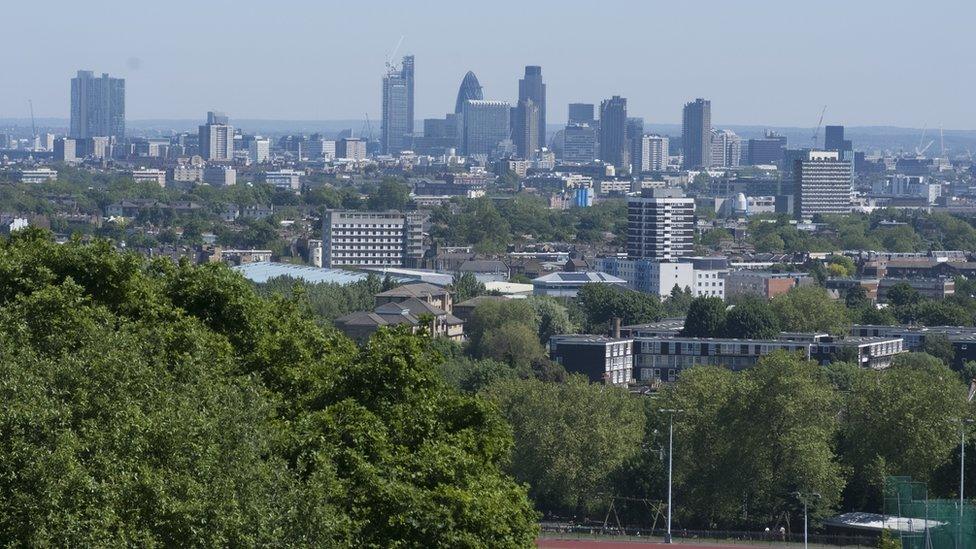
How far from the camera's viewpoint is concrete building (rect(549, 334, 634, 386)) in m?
59.5

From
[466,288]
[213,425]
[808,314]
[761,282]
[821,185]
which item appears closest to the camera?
[213,425]

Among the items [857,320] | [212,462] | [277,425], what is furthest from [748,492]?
[857,320]

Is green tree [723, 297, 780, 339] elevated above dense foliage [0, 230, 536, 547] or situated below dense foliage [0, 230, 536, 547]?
below

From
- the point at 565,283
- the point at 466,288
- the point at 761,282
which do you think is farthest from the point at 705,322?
the point at 761,282

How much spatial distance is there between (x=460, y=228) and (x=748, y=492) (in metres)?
89.5

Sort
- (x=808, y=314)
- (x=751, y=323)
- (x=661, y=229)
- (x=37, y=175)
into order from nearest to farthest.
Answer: (x=751, y=323) → (x=808, y=314) → (x=661, y=229) → (x=37, y=175)

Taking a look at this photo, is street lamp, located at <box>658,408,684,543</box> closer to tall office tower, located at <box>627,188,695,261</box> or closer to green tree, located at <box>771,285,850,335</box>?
green tree, located at <box>771,285,850,335</box>

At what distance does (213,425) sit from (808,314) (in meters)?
54.7

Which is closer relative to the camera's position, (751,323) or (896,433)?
(896,433)

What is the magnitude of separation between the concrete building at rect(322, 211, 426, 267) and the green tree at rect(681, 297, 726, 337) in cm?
3974

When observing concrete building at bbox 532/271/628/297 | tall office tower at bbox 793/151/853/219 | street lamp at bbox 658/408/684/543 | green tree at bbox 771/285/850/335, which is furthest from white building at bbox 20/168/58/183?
street lamp at bbox 658/408/684/543

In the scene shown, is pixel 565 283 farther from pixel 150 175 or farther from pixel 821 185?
pixel 150 175

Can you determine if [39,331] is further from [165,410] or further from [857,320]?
[857,320]

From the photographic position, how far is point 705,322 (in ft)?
212
